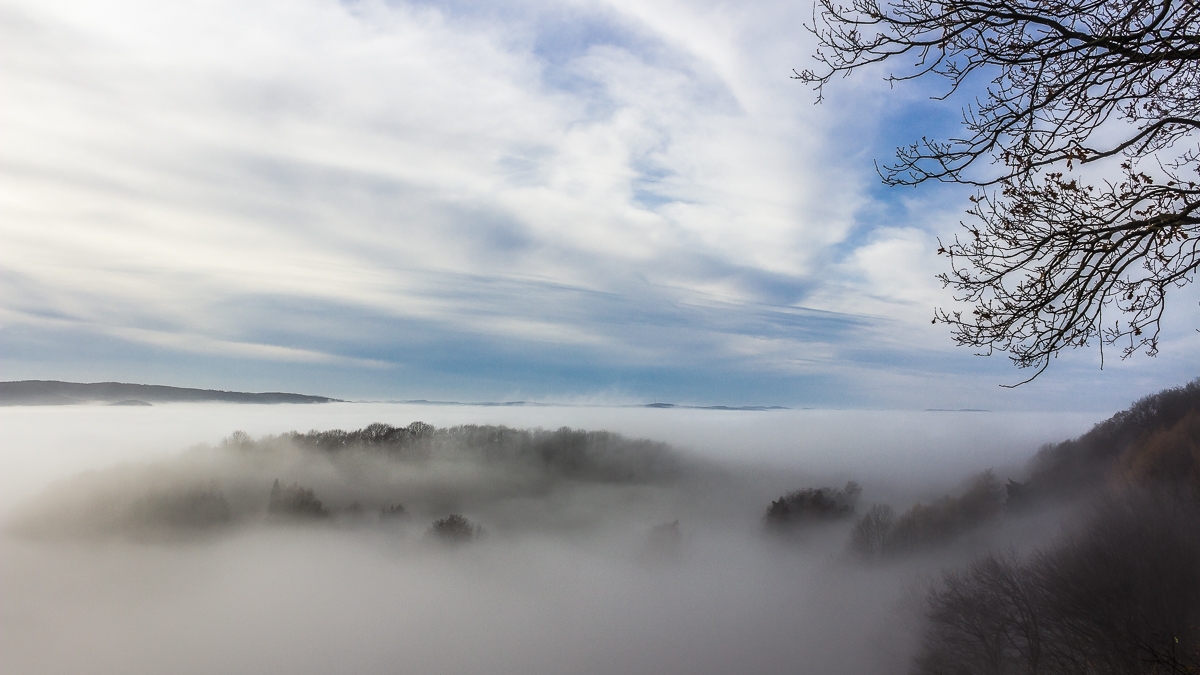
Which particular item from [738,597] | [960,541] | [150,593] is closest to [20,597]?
[150,593]

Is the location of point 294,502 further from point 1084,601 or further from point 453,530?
point 1084,601

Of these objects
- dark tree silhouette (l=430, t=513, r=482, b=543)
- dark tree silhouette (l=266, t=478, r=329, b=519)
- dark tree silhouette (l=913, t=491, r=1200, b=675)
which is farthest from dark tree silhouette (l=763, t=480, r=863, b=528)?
dark tree silhouette (l=266, t=478, r=329, b=519)

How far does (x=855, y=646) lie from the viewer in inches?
1790

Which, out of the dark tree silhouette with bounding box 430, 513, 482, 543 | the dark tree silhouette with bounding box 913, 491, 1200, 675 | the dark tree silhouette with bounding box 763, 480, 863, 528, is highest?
the dark tree silhouette with bounding box 913, 491, 1200, 675

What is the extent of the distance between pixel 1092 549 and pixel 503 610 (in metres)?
93.9

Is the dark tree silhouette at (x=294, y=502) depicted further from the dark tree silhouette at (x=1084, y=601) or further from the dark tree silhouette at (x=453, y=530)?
the dark tree silhouette at (x=1084, y=601)

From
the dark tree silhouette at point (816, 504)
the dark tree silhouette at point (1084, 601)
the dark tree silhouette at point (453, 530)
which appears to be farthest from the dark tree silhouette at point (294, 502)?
the dark tree silhouette at point (1084, 601)

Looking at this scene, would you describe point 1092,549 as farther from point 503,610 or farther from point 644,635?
point 503,610

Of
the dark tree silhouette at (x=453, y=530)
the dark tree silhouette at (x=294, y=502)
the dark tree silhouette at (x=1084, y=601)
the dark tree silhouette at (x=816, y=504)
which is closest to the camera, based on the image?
the dark tree silhouette at (x=1084, y=601)

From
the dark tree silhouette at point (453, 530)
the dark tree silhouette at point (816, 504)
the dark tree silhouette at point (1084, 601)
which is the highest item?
the dark tree silhouette at point (1084, 601)

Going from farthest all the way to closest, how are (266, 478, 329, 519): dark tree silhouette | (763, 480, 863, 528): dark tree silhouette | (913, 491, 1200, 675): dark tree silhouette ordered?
1. (266, 478, 329, 519): dark tree silhouette
2. (763, 480, 863, 528): dark tree silhouette
3. (913, 491, 1200, 675): dark tree silhouette

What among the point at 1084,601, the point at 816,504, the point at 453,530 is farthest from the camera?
the point at 453,530

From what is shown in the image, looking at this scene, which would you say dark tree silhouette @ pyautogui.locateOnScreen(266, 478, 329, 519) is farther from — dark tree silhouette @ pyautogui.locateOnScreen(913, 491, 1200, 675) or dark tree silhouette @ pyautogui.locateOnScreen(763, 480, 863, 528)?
dark tree silhouette @ pyautogui.locateOnScreen(913, 491, 1200, 675)

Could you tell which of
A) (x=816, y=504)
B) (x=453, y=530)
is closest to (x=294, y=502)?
(x=453, y=530)
